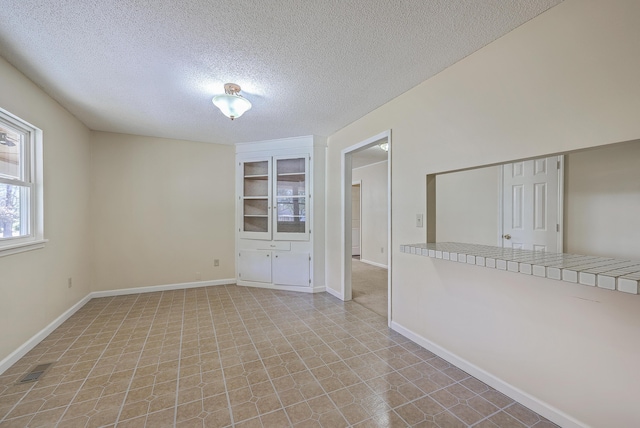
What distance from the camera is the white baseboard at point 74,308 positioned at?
80.5 inches

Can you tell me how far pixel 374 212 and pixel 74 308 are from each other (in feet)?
18.1

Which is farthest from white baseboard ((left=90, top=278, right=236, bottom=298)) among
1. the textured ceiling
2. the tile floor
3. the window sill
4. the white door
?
the white door

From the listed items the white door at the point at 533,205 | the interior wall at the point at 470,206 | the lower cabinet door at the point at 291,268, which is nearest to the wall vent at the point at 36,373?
the lower cabinet door at the point at 291,268

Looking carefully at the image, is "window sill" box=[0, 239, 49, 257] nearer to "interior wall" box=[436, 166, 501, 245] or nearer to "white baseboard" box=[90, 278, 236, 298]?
"white baseboard" box=[90, 278, 236, 298]

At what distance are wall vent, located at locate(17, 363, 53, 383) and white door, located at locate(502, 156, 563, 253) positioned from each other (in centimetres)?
465

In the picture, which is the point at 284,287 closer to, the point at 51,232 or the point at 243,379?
the point at 243,379

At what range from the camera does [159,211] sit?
402 centimetres

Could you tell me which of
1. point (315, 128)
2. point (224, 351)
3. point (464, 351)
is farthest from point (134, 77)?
point (464, 351)

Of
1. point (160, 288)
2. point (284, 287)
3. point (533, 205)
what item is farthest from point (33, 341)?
point (533, 205)

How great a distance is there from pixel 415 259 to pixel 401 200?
60 centimetres

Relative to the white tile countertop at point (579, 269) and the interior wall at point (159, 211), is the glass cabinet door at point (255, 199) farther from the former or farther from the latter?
the white tile countertop at point (579, 269)

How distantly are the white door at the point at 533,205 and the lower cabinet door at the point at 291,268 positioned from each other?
2.70 meters

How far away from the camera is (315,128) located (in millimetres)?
3621

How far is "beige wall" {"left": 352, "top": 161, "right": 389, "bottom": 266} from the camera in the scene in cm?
591
